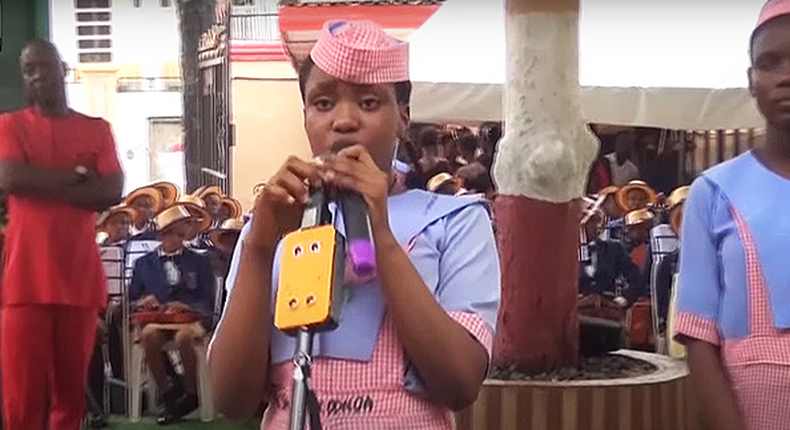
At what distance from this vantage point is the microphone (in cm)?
155

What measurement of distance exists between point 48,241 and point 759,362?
252 centimetres

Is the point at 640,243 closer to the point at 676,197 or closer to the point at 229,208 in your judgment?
the point at 676,197

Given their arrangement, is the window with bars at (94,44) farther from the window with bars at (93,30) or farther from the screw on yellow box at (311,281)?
the screw on yellow box at (311,281)

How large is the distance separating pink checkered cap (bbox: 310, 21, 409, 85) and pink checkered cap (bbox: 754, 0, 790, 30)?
0.55m

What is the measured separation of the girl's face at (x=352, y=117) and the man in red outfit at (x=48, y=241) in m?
2.27

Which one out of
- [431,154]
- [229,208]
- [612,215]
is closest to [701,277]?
[229,208]

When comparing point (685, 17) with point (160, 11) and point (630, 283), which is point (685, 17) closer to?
point (630, 283)

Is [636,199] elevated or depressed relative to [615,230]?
elevated

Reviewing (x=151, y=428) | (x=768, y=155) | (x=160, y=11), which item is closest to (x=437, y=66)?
(x=151, y=428)

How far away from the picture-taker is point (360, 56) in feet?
5.38

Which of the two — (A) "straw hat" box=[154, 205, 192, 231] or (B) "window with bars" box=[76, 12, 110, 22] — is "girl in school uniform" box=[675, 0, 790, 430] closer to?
(B) "window with bars" box=[76, 12, 110, 22]

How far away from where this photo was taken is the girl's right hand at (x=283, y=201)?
154 cm

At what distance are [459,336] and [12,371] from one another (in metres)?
2.49

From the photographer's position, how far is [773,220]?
181cm
